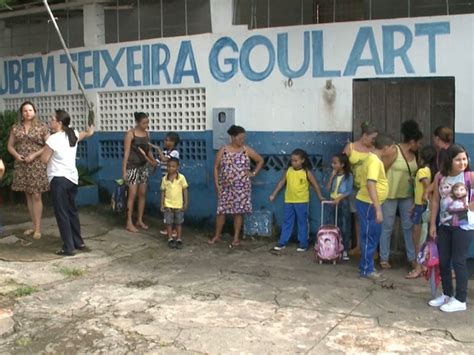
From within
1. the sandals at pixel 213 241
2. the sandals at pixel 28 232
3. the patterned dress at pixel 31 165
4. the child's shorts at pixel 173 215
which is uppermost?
the patterned dress at pixel 31 165

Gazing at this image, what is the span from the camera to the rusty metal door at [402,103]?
7.18m

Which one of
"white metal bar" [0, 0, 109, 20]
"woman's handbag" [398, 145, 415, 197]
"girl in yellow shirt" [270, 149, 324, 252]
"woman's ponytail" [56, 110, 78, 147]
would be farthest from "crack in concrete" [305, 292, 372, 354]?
"white metal bar" [0, 0, 109, 20]

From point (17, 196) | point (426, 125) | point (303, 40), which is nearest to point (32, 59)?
point (17, 196)

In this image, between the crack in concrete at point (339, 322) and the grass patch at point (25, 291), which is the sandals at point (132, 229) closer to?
the grass patch at point (25, 291)

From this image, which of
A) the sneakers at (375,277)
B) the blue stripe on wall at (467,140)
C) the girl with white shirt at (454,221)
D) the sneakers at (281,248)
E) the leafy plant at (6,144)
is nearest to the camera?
the girl with white shirt at (454,221)

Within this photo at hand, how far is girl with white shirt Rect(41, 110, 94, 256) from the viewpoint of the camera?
7.02 m

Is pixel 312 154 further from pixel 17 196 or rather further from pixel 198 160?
pixel 17 196

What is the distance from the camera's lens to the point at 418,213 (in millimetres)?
6523

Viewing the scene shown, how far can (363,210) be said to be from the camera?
6.36 meters

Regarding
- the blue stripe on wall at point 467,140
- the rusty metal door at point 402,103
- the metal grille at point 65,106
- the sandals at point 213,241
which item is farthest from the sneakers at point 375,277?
the metal grille at point 65,106

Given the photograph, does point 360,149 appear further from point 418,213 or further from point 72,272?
point 72,272

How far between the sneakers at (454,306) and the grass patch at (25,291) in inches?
146

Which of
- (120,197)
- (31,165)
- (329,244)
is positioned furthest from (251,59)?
(31,165)

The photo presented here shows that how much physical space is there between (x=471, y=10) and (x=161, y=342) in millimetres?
4998
